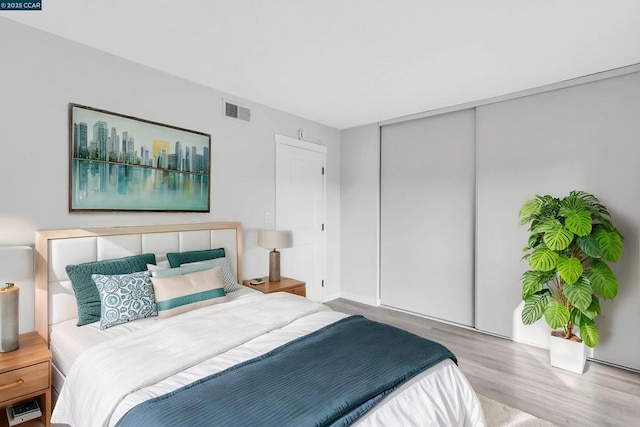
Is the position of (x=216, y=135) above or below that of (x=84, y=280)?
above

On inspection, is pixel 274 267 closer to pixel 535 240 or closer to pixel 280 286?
pixel 280 286

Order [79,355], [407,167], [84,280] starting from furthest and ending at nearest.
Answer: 1. [407,167]
2. [84,280]
3. [79,355]

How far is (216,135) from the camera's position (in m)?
3.30

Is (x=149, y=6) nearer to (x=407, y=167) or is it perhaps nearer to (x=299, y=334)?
(x=299, y=334)

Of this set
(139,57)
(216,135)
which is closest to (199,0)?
(139,57)

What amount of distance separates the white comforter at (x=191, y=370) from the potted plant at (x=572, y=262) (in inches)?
58.8

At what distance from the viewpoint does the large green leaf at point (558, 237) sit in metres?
2.59

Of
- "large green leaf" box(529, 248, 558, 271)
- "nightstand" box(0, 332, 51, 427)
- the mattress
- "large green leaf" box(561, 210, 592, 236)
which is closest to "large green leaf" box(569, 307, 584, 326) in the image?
"large green leaf" box(529, 248, 558, 271)

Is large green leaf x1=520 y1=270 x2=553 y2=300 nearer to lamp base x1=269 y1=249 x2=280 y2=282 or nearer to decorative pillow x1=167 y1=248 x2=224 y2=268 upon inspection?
lamp base x1=269 y1=249 x2=280 y2=282

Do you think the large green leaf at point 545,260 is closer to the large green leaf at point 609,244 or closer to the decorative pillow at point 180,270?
the large green leaf at point 609,244

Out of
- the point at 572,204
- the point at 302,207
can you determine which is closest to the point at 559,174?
the point at 572,204

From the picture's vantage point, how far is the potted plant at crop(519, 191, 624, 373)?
2557mm

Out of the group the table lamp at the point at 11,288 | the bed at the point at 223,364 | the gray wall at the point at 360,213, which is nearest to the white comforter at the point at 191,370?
the bed at the point at 223,364

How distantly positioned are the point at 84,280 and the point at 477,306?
3.68 meters
